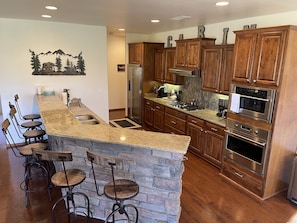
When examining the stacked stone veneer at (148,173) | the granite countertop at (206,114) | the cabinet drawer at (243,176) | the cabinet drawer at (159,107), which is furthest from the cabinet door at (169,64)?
the stacked stone veneer at (148,173)

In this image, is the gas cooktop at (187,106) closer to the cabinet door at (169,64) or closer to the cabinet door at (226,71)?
the cabinet door at (169,64)

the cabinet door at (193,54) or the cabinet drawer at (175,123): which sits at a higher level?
the cabinet door at (193,54)

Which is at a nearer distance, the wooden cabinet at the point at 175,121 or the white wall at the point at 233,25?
the white wall at the point at 233,25

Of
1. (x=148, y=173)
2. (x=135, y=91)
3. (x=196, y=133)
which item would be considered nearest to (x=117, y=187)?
(x=148, y=173)

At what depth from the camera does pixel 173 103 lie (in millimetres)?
5730

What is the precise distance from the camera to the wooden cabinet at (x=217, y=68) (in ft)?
13.5

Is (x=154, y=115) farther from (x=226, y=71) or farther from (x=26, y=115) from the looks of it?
(x=26, y=115)

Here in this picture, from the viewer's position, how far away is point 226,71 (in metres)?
4.17

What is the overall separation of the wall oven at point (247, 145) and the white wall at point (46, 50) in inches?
136

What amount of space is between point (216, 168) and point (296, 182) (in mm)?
1352

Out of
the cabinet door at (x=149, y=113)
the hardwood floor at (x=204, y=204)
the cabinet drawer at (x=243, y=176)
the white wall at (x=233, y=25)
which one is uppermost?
the white wall at (x=233, y=25)

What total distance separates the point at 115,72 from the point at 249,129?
6073mm

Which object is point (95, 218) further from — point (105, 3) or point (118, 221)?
A: point (105, 3)

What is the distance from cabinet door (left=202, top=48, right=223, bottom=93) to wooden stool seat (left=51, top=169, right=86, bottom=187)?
122 inches
